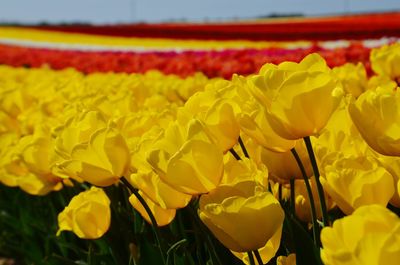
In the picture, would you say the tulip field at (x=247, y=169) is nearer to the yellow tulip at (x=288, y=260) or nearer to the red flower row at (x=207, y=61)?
the yellow tulip at (x=288, y=260)

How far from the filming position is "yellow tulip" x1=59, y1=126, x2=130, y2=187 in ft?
4.52

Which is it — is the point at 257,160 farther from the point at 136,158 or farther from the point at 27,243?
the point at 27,243

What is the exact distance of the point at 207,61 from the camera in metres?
5.74

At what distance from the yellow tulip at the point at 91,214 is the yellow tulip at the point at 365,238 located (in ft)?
3.26

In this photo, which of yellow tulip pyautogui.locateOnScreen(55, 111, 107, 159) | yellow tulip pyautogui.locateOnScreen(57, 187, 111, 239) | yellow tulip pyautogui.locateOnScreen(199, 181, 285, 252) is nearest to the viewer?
yellow tulip pyautogui.locateOnScreen(199, 181, 285, 252)

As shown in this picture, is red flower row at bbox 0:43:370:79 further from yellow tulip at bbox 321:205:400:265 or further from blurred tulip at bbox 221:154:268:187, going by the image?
yellow tulip at bbox 321:205:400:265

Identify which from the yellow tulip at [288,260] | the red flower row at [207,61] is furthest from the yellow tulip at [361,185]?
the red flower row at [207,61]

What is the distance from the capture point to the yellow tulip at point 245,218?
103 centimetres

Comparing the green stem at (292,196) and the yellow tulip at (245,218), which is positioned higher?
the yellow tulip at (245,218)

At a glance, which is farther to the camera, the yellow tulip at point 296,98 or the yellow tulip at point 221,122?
the yellow tulip at point 221,122

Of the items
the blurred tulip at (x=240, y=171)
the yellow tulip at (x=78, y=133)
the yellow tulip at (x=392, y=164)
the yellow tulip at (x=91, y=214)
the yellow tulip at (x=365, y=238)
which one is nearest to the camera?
the yellow tulip at (x=365, y=238)

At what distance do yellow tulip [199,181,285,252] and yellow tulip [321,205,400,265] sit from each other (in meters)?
0.21

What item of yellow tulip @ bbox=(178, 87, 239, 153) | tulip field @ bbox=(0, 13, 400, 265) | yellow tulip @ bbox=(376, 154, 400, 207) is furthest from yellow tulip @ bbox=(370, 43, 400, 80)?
yellow tulip @ bbox=(376, 154, 400, 207)

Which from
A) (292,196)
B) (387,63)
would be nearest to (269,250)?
(292,196)
